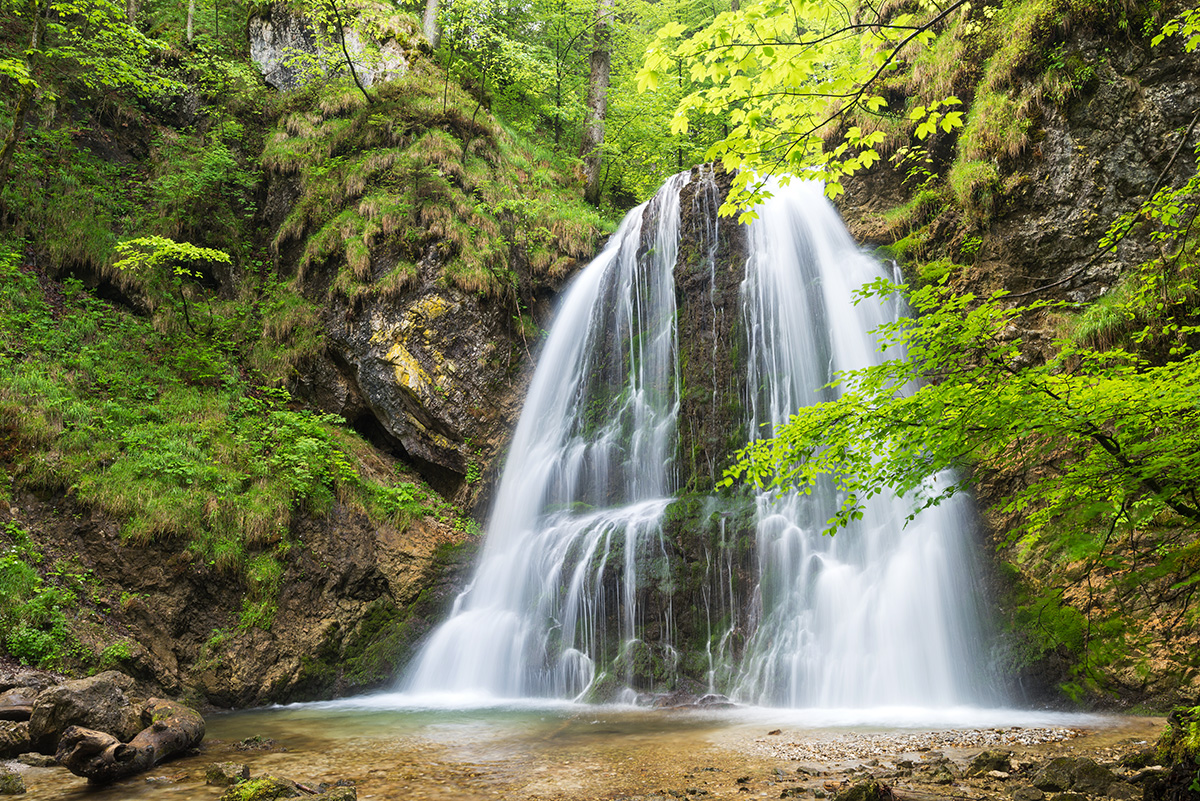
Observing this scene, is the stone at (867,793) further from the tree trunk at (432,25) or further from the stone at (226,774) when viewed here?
the tree trunk at (432,25)

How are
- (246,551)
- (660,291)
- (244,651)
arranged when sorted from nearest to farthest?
(244,651), (246,551), (660,291)

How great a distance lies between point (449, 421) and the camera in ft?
40.1

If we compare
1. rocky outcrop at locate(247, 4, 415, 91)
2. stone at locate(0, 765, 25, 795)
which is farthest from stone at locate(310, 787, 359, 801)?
rocky outcrop at locate(247, 4, 415, 91)

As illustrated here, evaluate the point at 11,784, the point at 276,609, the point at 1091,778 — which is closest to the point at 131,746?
the point at 11,784

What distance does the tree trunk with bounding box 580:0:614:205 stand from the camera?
57.1 ft

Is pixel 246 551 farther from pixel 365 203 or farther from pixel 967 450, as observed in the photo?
pixel 967 450

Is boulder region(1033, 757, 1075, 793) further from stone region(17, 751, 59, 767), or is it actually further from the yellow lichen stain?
the yellow lichen stain

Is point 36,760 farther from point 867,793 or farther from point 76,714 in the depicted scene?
point 867,793

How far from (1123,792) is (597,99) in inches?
713

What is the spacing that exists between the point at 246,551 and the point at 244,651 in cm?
137

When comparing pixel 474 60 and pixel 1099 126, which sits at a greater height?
pixel 474 60

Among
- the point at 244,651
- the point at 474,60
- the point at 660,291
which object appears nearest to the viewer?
the point at 244,651

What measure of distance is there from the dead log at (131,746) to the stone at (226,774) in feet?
2.10

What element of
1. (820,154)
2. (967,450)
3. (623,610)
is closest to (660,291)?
(623,610)
